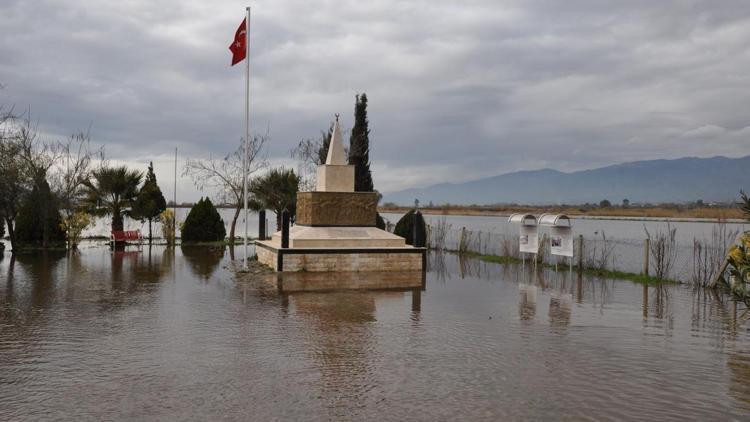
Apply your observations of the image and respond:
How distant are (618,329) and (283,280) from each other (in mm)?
7977

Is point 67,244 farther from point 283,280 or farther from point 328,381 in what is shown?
point 328,381

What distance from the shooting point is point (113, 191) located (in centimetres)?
2758

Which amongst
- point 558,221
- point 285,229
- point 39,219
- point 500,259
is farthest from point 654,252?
point 39,219

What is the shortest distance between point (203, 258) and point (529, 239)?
35.9ft

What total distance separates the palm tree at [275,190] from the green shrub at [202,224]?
287 centimetres

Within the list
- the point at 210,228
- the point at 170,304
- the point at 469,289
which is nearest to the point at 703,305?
the point at 469,289

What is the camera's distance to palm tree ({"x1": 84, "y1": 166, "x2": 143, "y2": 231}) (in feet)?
89.7

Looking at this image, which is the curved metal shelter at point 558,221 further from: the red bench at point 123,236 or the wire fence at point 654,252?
the red bench at point 123,236

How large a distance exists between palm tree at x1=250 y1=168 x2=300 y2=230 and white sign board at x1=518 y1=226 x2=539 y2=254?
14.4 meters

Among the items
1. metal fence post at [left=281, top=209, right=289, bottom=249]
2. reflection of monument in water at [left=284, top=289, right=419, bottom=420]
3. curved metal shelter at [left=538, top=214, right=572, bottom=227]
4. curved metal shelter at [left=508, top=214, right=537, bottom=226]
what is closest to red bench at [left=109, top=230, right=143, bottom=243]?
metal fence post at [left=281, top=209, right=289, bottom=249]

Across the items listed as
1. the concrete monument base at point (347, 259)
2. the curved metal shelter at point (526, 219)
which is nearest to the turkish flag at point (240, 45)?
the concrete monument base at point (347, 259)

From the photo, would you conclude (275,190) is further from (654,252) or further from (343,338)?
(343,338)

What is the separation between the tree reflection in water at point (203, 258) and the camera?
1661 centimetres

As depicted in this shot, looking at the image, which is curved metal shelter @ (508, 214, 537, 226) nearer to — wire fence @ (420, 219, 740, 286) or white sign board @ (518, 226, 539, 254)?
white sign board @ (518, 226, 539, 254)
